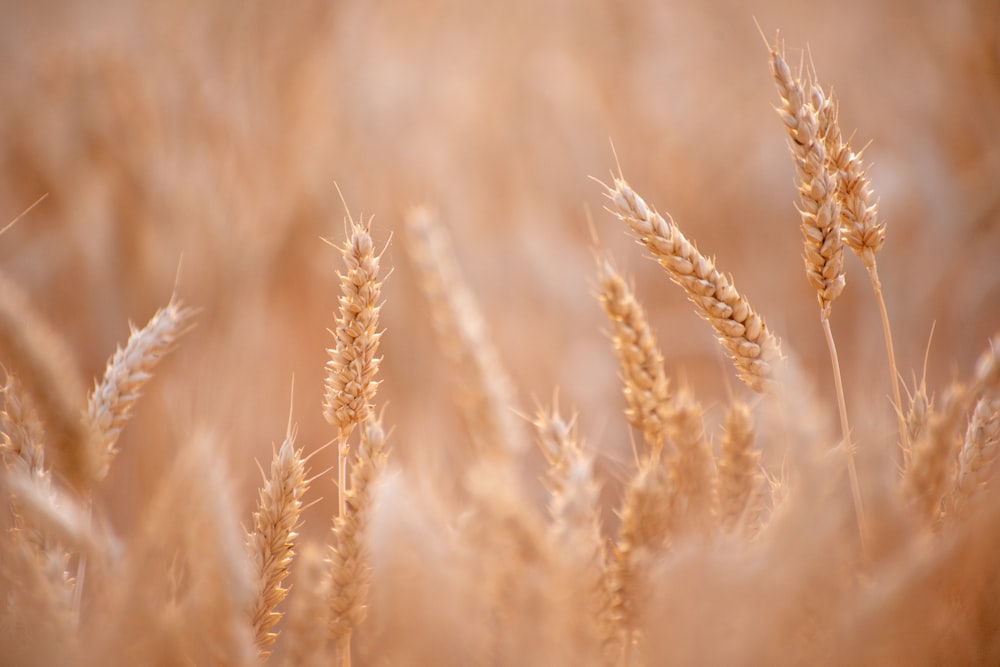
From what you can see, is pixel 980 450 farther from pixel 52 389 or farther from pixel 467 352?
pixel 52 389

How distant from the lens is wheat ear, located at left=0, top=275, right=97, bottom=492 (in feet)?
1.78

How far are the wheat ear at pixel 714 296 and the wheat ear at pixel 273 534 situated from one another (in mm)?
394

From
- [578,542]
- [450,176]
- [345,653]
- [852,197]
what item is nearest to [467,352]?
[578,542]

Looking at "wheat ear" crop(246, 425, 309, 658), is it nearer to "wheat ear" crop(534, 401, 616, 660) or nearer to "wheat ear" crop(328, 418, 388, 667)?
"wheat ear" crop(328, 418, 388, 667)

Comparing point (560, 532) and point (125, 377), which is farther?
point (125, 377)

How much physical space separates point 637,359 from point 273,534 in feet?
1.29

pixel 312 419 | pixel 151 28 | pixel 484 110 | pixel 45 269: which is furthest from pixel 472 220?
pixel 45 269

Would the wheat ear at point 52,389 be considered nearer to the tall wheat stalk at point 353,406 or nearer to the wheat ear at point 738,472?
the tall wheat stalk at point 353,406

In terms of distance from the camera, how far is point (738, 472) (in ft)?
1.82

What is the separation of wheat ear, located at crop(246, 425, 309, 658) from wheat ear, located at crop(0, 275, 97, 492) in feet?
0.50

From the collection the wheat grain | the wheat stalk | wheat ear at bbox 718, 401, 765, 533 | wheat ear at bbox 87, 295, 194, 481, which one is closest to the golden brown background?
wheat ear at bbox 87, 295, 194, 481

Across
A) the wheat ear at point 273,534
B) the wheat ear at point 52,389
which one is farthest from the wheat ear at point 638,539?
the wheat ear at point 52,389

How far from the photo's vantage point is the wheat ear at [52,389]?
0.54 metres

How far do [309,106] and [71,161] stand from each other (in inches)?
26.0
